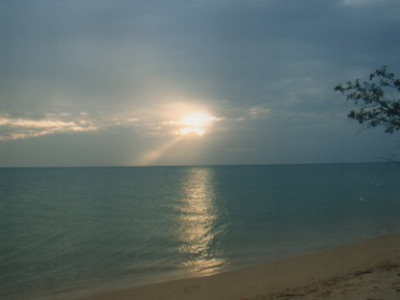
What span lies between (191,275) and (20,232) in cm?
1767

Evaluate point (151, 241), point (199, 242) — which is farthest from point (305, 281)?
point (151, 241)

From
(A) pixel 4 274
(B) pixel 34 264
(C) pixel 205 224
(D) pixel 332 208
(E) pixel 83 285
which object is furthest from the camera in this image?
(D) pixel 332 208

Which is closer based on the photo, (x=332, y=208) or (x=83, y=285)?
(x=83, y=285)

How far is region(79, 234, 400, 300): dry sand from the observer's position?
8641 millimetres

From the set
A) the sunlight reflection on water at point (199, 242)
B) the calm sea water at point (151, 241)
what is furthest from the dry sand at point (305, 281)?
the sunlight reflection on water at point (199, 242)

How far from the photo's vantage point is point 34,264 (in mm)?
16125

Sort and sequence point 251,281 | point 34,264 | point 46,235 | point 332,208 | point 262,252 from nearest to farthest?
point 251,281
point 34,264
point 262,252
point 46,235
point 332,208

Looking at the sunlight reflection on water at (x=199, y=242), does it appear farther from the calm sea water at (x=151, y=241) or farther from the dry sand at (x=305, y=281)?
the dry sand at (x=305, y=281)

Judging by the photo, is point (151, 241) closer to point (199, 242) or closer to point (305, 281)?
point (199, 242)

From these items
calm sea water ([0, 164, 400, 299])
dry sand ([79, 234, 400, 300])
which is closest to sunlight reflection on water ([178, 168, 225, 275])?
calm sea water ([0, 164, 400, 299])

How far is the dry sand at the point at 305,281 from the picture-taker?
864 cm

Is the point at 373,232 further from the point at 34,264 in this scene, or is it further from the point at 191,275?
the point at 34,264

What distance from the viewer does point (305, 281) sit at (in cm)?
1099

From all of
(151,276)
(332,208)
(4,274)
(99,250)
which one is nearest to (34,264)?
(4,274)
